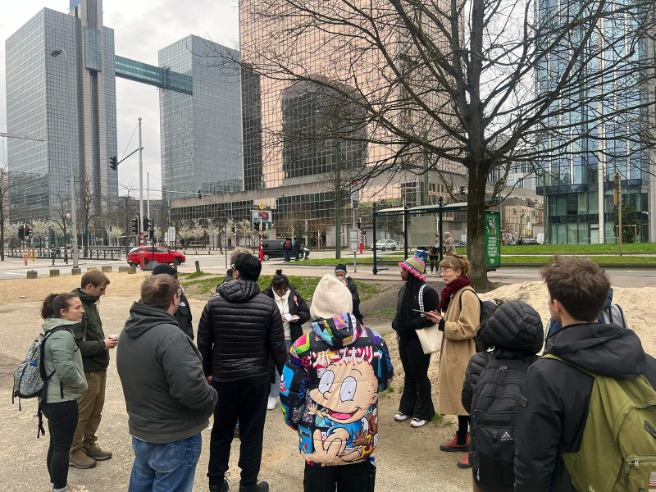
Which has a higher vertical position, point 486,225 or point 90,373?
point 486,225

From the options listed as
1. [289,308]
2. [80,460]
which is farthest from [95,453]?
[289,308]

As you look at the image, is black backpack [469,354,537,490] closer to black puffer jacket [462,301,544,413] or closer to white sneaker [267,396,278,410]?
black puffer jacket [462,301,544,413]

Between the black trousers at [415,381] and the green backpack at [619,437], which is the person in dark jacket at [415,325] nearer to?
the black trousers at [415,381]

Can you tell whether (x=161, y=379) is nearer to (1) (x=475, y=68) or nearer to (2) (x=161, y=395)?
(2) (x=161, y=395)

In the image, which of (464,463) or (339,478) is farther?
(464,463)

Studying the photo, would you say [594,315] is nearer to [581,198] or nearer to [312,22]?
[312,22]

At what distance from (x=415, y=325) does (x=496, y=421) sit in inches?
93.0

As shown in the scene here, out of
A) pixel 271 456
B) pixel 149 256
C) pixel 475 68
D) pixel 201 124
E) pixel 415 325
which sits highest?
pixel 201 124

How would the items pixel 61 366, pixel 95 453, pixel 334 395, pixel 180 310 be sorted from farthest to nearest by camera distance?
pixel 180 310, pixel 95 453, pixel 61 366, pixel 334 395

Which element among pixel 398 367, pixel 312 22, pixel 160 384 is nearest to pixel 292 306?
pixel 398 367

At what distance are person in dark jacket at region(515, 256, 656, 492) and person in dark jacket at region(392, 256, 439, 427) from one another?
280 centimetres

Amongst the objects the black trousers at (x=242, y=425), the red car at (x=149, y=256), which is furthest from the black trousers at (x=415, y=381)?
the red car at (x=149, y=256)

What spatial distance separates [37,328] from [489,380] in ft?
39.5

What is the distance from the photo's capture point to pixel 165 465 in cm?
271
